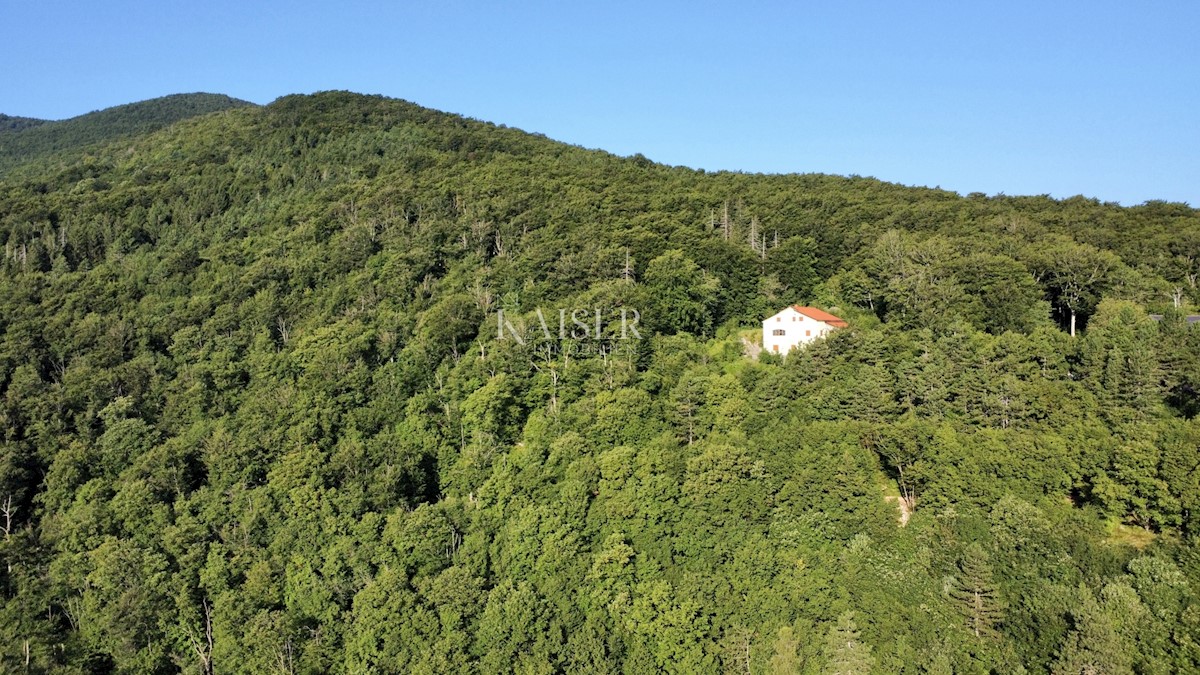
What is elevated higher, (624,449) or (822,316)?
(822,316)

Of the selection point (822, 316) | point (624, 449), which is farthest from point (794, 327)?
point (624, 449)

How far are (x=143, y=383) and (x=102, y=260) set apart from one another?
4811 centimetres

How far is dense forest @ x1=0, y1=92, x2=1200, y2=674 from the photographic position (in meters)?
40.0

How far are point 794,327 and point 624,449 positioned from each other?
21.6 metres

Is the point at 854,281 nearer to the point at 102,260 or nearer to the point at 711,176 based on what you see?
the point at 711,176

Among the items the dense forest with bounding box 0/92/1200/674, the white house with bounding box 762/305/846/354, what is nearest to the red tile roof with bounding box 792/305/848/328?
the white house with bounding box 762/305/846/354

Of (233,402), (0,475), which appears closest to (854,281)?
(233,402)

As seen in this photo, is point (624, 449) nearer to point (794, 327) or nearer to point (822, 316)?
point (794, 327)

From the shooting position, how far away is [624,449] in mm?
53594

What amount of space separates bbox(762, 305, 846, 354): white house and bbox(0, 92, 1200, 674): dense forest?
2.42 metres

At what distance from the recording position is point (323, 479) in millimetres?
57469

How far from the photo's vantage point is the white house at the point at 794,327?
2618 inches

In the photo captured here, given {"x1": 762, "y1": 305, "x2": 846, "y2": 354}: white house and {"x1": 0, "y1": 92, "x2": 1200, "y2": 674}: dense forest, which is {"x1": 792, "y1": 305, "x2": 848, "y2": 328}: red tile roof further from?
{"x1": 0, "y1": 92, "x2": 1200, "y2": 674}: dense forest

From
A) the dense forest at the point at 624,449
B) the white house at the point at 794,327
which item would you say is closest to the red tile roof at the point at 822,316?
the white house at the point at 794,327
